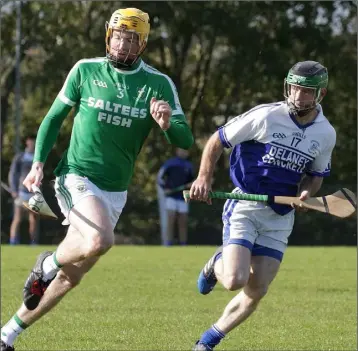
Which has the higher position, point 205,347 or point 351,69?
point 205,347

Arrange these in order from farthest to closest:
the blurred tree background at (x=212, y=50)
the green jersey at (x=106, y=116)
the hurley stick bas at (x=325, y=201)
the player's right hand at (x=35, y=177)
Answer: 1. the blurred tree background at (x=212, y=50)
2. the green jersey at (x=106, y=116)
3. the hurley stick bas at (x=325, y=201)
4. the player's right hand at (x=35, y=177)

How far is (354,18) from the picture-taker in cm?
A: 3192

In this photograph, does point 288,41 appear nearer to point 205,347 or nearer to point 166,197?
point 166,197

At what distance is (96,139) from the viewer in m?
7.45

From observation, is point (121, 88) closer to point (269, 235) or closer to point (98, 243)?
point (98, 243)

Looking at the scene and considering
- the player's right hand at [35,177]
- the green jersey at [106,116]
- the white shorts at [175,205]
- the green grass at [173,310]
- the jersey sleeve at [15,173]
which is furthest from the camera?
the white shorts at [175,205]

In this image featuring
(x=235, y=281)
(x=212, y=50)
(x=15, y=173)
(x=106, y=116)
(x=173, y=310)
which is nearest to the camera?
(x=235, y=281)

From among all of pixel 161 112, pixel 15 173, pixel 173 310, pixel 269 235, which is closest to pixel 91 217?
pixel 161 112

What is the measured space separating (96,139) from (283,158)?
1.33 m

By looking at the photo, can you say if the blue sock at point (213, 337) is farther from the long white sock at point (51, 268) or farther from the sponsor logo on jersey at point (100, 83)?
the sponsor logo on jersey at point (100, 83)

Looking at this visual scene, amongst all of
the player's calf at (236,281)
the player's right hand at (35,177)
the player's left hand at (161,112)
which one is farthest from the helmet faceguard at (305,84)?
the player's right hand at (35,177)

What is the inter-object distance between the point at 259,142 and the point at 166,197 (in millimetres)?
14166

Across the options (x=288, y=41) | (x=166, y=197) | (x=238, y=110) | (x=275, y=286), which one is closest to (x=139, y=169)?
(x=238, y=110)

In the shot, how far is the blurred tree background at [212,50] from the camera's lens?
3116 centimetres
